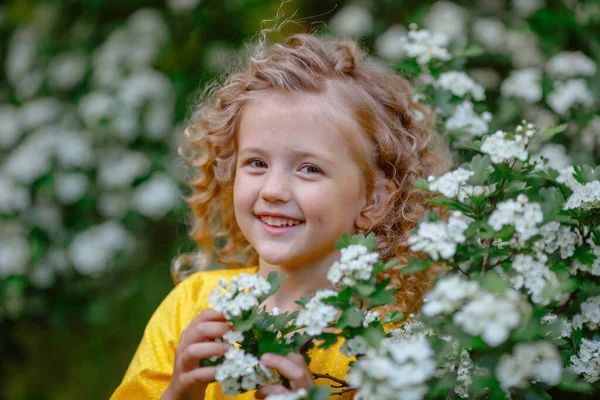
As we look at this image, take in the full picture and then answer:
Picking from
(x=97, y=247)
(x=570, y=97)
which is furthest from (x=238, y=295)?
(x=97, y=247)

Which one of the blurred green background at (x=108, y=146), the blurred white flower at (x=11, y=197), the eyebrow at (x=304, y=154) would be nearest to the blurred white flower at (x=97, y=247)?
the blurred green background at (x=108, y=146)

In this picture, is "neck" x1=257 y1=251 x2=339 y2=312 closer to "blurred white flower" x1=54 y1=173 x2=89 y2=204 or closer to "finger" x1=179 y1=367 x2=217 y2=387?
"finger" x1=179 y1=367 x2=217 y2=387

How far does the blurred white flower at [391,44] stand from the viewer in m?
3.22

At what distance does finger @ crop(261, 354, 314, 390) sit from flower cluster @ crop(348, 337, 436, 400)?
203mm

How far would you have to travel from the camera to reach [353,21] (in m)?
3.36

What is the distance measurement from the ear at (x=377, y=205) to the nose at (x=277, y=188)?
0.78 ft

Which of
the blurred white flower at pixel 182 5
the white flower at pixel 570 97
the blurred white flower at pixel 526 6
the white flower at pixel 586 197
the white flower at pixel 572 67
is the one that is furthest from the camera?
the blurred white flower at pixel 182 5

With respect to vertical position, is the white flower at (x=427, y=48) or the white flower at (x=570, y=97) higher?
the white flower at (x=427, y=48)

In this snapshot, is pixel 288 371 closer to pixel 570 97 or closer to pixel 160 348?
pixel 160 348

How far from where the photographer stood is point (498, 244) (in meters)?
1.43

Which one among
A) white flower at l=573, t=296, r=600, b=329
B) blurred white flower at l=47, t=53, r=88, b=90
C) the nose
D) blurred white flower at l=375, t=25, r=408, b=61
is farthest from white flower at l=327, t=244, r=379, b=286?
blurred white flower at l=47, t=53, r=88, b=90

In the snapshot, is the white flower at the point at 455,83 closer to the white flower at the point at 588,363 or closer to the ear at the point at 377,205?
the ear at the point at 377,205

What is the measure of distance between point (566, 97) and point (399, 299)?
958 millimetres

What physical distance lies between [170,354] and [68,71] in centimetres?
219
